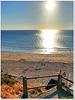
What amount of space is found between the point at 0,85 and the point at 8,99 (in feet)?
5.62

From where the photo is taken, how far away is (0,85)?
6.78m

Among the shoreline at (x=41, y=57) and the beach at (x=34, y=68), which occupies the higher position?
the shoreline at (x=41, y=57)

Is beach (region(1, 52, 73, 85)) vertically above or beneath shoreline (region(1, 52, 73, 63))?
beneath

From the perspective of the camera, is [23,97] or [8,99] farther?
[23,97]

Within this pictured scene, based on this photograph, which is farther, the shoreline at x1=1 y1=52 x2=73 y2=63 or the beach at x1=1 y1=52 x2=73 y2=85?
the shoreline at x1=1 y1=52 x2=73 y2=63

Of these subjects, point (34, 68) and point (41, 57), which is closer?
point (34, 68)

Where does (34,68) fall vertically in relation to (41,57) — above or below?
below

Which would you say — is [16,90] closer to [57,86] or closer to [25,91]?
[25,91]

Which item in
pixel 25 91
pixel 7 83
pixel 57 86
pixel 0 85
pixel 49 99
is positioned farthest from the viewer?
pixel 7 83

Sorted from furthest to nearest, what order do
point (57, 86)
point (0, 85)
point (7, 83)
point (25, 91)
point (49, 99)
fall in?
point (7, 83) < point (0, 85) < point (57, 86) < point (25, 91) < point (49, 99)

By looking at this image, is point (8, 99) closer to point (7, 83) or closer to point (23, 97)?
point (23, 97)

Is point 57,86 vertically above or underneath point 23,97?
above

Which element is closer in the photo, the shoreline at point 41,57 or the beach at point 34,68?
the beach at point 34,68

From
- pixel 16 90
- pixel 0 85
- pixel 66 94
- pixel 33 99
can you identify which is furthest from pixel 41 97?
pixel 0 85
